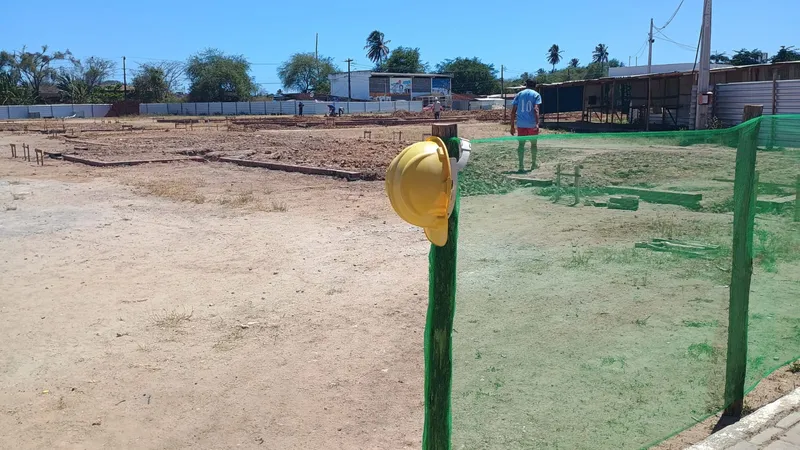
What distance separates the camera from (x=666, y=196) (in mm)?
4016

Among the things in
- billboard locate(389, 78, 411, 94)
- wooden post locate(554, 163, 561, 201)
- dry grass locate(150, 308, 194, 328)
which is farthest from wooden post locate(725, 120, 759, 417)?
billboard locate(389, 78, 411, 94)

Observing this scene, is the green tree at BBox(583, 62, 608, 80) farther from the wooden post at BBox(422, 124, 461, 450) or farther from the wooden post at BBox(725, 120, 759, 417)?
the wooden post at BBox(422, 124, 461, 450)

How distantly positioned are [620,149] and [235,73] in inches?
3280

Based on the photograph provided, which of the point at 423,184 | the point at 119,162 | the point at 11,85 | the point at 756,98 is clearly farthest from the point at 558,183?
the point at 11,85

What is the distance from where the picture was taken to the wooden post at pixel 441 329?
8.84 feet

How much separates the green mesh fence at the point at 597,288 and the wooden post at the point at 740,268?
0.05 meters

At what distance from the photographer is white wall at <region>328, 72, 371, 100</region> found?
82812 mm

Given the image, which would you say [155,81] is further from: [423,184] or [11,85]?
[423,184]

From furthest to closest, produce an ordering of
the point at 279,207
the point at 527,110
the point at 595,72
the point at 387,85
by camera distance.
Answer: the point at 595,72 → the point at 387,85 → the point at 279,207 → the point at 527,110

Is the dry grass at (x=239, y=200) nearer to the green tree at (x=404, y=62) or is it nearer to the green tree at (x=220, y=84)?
the green tree at (x=220, y=84)

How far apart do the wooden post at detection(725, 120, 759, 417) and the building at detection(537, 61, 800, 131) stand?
17945 millimetres

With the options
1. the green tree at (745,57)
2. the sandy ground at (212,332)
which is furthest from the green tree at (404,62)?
the sandy ground at (212,332)

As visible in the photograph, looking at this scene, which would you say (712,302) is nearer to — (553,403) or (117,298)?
(553,403)

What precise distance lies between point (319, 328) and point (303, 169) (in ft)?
33.3
